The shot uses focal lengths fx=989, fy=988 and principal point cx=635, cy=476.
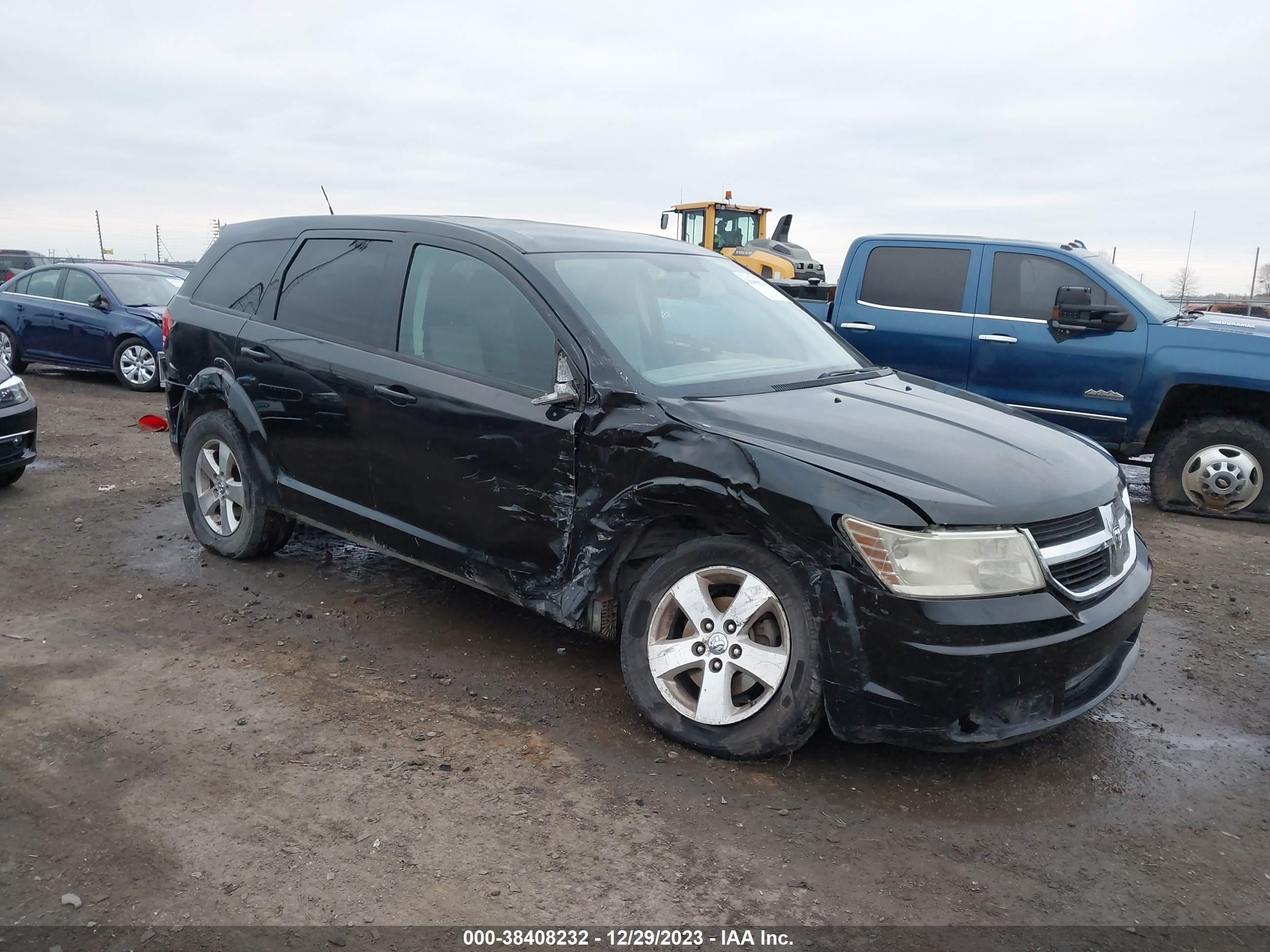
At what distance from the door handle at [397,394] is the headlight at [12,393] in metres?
4.17

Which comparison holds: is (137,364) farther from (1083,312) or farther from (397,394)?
(1083,312)

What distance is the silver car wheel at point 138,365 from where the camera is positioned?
1295 centimetres

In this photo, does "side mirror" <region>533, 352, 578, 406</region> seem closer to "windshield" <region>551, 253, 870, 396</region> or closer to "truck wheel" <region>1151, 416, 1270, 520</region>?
"windshield" <region>551, 253, 870, 396</region>

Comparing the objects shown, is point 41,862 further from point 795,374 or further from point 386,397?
point 795,374

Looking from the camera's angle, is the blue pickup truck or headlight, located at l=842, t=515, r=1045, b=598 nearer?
headlight, located at l=842, t=515, r=1045, b=598

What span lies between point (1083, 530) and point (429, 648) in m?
2.73

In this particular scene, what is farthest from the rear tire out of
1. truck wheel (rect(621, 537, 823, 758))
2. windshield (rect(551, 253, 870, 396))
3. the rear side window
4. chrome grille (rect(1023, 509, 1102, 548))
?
chrome grille (rect(1023, 509, 1102, 548))

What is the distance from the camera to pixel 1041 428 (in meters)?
4.03

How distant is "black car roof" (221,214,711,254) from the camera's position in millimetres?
4250

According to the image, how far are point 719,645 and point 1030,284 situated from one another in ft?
18.0

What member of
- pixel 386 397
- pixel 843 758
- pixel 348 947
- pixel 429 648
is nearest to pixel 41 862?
pixel 348 947

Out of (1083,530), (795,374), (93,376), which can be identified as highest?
(795,374)

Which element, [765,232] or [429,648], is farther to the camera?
[765,232]

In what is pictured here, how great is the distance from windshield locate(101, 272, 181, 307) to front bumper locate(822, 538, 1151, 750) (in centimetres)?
1261
